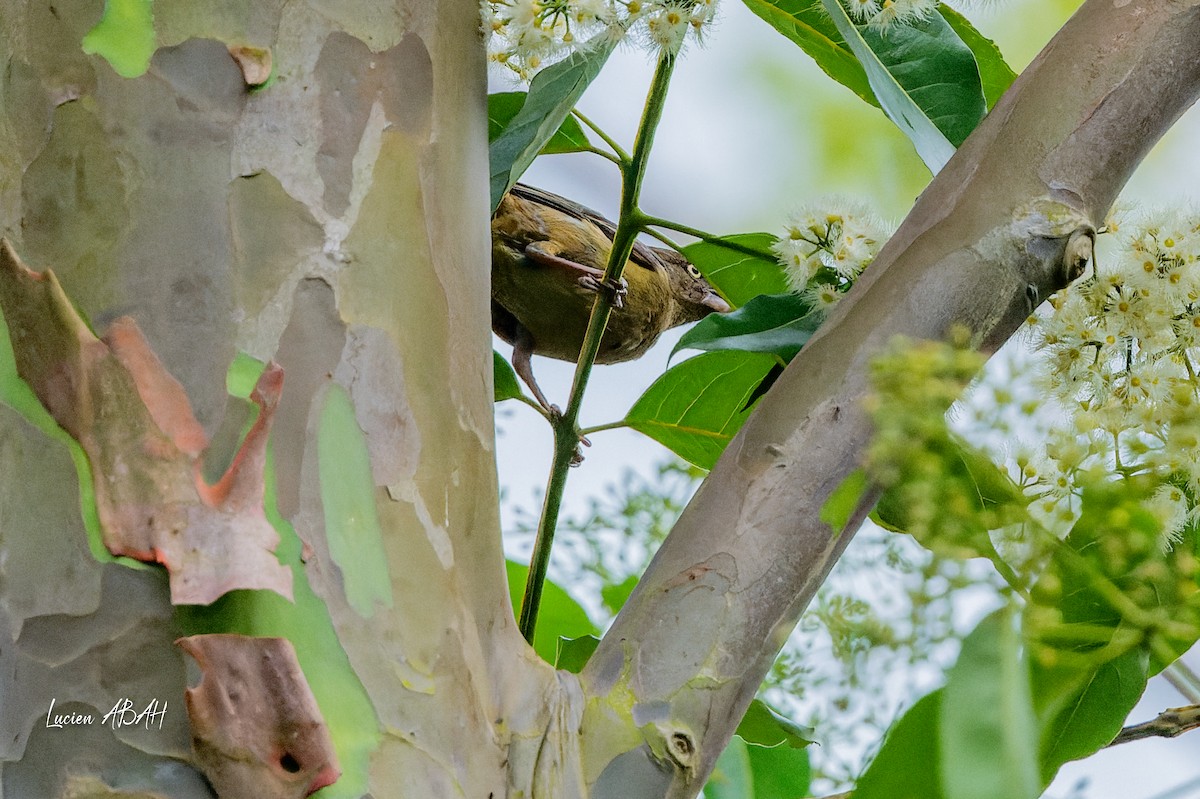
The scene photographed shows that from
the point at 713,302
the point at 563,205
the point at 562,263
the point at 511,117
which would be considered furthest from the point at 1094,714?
the point at 713,302

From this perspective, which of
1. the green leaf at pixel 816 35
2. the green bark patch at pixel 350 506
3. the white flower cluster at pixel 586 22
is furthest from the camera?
the green leaf at pixel 816 35

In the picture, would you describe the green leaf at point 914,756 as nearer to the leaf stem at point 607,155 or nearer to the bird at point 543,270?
the leaf stem at point 607,155

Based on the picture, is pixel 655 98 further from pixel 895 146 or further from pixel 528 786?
pixel 895 146

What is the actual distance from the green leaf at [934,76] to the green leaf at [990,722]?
0.38 metres

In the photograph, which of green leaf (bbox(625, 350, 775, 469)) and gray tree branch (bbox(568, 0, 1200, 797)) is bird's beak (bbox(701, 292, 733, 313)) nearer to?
green leaf (bbox(625, 350, 775, 469))

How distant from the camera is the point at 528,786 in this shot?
1.66ft

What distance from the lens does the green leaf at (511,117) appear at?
32.6 inches

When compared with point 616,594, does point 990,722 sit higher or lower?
lower

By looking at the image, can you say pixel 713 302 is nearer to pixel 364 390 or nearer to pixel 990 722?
pixel 364 390

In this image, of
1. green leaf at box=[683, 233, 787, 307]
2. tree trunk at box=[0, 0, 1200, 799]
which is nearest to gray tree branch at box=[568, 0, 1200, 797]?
tree trunk at box=[0, 0, 1200, 799]

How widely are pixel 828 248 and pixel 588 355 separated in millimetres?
174

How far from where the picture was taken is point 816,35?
0.76 metres

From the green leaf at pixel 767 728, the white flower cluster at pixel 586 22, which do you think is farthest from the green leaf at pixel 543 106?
the green leaf at pixel 767 728

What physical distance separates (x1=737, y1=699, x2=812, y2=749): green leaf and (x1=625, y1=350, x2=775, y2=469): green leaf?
0.22 metres
